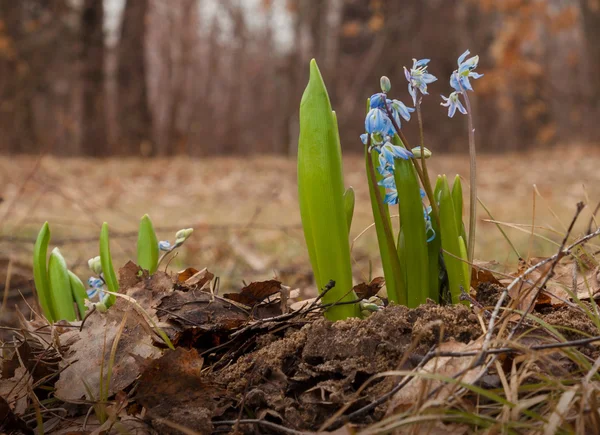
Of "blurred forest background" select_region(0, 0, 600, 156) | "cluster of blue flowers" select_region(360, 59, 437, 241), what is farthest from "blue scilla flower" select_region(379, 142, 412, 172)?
"blurred forest background" select_region(0, 0, 600, 156)

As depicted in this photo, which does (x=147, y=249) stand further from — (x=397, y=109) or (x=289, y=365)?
(x=397, y=109)

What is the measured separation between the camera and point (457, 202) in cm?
143

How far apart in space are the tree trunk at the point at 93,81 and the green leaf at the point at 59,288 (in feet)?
42.4

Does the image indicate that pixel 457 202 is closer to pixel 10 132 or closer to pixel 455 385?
pixel 455 385

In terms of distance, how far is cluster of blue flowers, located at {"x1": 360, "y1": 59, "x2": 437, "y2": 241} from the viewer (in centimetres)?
129

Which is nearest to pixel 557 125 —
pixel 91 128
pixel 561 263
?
pixel 91 128

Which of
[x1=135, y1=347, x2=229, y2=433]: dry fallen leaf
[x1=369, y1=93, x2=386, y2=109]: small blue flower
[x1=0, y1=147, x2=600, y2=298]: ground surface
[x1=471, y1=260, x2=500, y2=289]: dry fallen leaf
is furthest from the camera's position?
[x1=0, y1=147, x2=600, y2=298]: ground surface

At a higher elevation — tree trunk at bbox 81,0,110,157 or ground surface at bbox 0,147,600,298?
A: tree trunk at bbox 81,0,110,157

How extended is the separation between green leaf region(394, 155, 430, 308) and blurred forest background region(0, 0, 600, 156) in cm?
1264

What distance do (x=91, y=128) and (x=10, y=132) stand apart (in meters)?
1.92

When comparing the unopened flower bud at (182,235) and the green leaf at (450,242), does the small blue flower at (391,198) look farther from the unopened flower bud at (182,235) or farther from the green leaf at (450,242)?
the unopened flower bud at (182,235)

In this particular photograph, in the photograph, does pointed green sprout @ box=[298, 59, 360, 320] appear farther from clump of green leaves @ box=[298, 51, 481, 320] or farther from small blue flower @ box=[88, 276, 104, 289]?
small blue flower @ box=[88, 276, 104, 289]

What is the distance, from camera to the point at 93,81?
1389 centimetres

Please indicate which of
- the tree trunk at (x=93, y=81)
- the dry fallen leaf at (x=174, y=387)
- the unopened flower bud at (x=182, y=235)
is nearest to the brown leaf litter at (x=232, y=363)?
the dry fallen leaf at (x=174, y=387)
